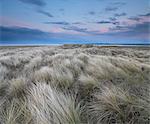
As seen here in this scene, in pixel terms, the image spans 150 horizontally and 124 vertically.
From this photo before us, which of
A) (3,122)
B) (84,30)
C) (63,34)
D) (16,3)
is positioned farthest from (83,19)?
(3,122)

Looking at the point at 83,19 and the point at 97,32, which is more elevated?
the point at 83,19

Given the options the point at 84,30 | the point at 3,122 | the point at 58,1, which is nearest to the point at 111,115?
the point at 3,122

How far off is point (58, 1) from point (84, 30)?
1.49 meters

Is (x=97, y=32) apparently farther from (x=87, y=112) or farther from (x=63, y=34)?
(x=87, y=112)

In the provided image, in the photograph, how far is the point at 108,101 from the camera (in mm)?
1283

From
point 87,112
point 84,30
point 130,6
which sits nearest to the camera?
point 87,112

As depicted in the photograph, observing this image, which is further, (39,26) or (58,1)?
(39,26)

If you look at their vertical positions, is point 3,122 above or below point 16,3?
below

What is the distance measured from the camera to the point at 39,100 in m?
1.28

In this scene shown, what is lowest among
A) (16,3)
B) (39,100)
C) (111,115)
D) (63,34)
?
(111,115)

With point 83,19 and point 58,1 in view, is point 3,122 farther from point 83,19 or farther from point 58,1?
point 83,19

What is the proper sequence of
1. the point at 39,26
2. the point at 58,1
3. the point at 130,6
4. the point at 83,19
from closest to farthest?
the point at 58,1 < the point at 130,6 < the point at 83,19 < the point at 39,26

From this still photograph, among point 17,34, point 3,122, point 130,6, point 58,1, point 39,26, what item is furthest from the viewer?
point 39,26

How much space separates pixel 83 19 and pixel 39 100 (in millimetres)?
3515
